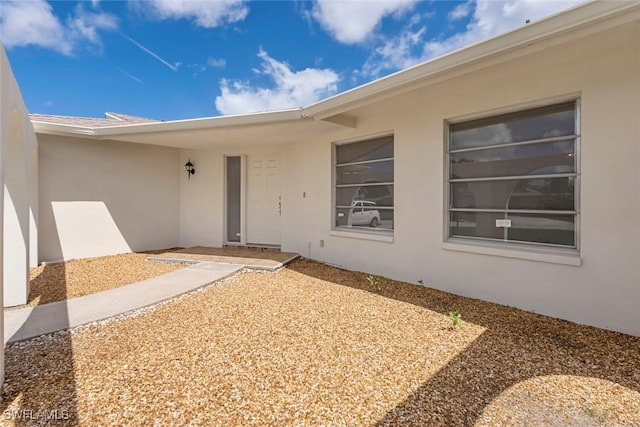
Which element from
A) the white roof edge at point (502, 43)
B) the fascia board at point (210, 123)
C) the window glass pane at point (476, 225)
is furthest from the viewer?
the fascia board at point (210, 123)

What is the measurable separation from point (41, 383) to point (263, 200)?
5678 mm

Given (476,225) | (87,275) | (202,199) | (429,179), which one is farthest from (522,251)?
(202,199)

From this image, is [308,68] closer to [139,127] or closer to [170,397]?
[139,127]

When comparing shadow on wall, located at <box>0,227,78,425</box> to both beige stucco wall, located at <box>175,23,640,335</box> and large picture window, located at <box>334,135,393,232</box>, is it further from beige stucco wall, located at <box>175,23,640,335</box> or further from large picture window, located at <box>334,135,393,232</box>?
large picture window, located at <box>334,135,393,232</box>

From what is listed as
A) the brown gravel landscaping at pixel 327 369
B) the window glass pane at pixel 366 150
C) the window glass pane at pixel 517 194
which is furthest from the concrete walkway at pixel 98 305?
the window glass pane at pixel 517 194

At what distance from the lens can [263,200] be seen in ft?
24.8

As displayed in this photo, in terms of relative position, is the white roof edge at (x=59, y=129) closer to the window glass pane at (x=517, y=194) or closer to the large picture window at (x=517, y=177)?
the large picture window at (x=517, y=177)

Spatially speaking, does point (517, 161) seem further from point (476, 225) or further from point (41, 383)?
point (41, 383)

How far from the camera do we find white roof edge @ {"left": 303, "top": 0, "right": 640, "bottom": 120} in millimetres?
2427

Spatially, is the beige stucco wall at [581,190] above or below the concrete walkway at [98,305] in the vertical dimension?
above

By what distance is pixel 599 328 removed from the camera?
3.16 metres

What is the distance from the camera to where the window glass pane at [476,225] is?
13.6ft

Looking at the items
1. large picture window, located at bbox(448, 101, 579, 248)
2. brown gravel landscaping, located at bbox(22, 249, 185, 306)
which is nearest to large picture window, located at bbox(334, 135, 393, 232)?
large picture window, located at bbox(448, 101, 579, 248)

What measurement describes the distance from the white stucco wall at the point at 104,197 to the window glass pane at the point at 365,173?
4.80m
